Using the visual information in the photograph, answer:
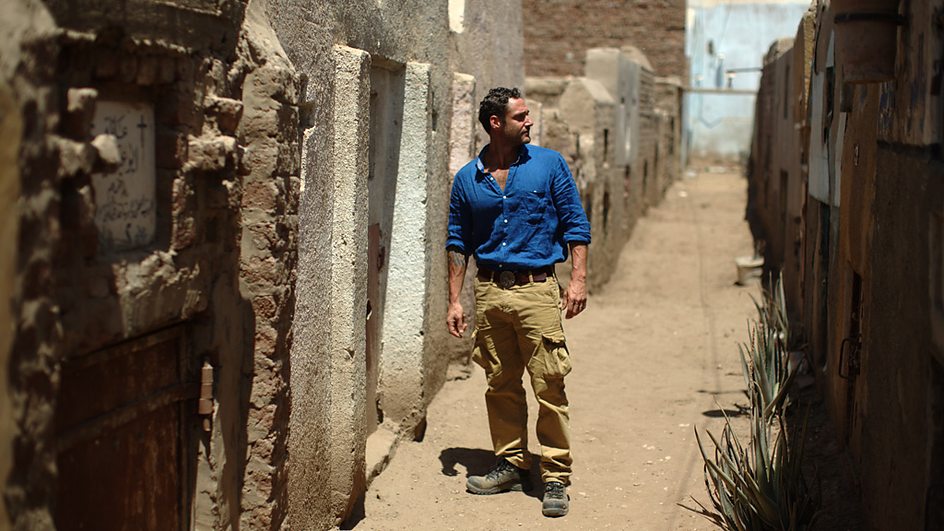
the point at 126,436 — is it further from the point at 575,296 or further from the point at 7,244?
the point at 575,296

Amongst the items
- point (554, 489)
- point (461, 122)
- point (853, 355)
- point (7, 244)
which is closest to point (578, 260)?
point (554, 489)

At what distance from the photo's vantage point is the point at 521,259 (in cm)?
527

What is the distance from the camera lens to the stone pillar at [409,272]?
636cm

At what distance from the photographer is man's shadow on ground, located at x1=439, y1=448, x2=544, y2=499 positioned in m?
5.96

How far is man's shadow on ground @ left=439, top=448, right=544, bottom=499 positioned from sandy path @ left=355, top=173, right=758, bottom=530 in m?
0.01

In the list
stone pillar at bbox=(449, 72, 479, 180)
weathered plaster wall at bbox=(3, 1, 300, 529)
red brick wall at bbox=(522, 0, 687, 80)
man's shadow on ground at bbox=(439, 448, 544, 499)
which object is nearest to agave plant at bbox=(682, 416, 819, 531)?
man's shadow on ground at bbox=(439, 448, 544, 499)

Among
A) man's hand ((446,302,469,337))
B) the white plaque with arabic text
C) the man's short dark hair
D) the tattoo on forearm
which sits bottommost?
man's hand ((446,302,469,337))

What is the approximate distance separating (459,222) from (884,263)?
199cm

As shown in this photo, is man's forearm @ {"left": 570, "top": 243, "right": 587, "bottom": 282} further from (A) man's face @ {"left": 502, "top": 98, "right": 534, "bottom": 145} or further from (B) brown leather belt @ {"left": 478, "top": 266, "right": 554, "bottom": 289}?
(A) man's face @ {"left": 502, "top": 98, "right": 534, "bottom": 145}

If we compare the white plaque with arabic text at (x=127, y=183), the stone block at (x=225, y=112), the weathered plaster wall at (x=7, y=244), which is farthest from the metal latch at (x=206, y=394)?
the weathered plaster wall at (x=7, y=244)

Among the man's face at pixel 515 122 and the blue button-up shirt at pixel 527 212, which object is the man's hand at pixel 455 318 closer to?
the blue button-up shirt at pixel 527 212

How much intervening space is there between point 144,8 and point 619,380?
6.00 m

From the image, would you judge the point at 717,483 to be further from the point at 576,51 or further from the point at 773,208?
the point at 576,51

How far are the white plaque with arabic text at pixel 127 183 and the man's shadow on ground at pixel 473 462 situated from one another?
3240 millimetres
